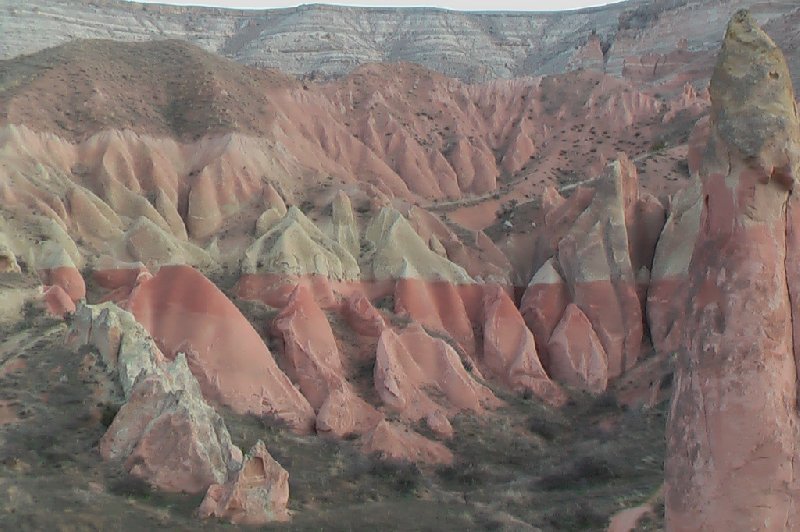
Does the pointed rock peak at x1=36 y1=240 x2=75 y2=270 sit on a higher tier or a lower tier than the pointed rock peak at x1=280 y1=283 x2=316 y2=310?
lower

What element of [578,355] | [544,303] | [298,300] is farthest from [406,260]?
[298,300]

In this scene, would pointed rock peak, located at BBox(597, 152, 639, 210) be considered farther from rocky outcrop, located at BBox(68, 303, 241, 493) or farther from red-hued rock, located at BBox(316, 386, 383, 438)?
→ rocky outcrop, located at BBox(68, 303, 241, 493)

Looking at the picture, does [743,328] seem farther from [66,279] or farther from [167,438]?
[66,279]

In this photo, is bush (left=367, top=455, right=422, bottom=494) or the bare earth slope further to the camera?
bush (left=367, top=455, right=422, bottom=494)

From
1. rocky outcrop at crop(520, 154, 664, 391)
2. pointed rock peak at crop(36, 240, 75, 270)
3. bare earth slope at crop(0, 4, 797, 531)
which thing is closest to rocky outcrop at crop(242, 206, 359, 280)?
bare earth slope at crop(0, 4, 797, 531)

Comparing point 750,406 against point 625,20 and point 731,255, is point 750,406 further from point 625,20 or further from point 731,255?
point 625,20

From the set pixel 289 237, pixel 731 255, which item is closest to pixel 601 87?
pixel 289 237
